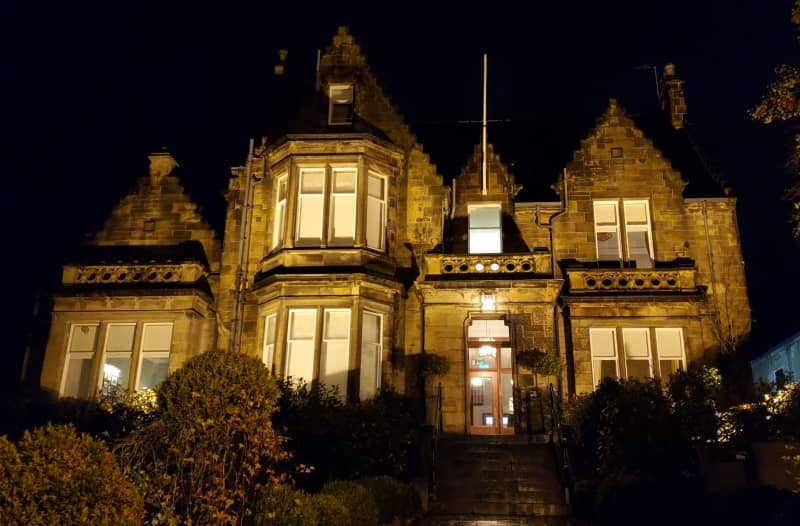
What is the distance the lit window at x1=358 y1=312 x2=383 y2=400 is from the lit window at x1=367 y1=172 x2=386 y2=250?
2196 mm

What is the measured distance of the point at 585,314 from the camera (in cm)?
1986

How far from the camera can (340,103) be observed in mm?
22500

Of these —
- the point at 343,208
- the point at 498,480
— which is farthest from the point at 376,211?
the point at 498,480

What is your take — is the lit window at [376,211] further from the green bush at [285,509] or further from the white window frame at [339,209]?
the green bush at [285,509]

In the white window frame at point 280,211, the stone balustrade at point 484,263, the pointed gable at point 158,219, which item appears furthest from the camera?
the pointed gable at point 158,219

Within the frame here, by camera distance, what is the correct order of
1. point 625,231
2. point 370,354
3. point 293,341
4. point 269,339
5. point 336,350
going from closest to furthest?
point 336,350 < point 293,341 < point 370,354 < point 269,339 < point 625,231

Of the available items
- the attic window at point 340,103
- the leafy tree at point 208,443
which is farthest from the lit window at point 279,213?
the leafy tree at point 208,443

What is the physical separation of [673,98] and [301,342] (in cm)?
1592

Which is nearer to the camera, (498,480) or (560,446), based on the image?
(498,480)

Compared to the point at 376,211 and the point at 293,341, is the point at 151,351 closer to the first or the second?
the point at 293,341

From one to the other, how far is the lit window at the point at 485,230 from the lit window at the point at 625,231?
2.86 metres

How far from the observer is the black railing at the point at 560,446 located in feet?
49.4

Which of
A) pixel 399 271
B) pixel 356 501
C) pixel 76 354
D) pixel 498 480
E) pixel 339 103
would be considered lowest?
pixel 356 501

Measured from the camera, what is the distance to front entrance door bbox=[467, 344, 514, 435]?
20062mm
